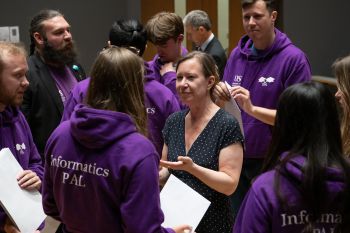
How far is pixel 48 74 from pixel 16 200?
1.26m

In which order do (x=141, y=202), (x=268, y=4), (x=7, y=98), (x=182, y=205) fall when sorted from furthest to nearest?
1. (x=268, y=4)
2. (x=7, y=98)
3. (x=182, y=205)
4. (x=141, y=202)

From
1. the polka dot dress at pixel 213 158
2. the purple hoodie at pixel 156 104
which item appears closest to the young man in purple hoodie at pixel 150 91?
the purple hoodie at pixel 156 104

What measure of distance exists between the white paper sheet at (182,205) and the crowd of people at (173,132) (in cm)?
4

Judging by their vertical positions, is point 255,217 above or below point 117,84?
below

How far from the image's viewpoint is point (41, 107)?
10.6ft

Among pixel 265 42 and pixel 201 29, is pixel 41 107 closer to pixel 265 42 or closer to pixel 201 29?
pixel 265 42

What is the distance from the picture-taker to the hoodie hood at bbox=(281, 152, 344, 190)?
156 centimetres

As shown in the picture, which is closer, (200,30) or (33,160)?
(33,160)

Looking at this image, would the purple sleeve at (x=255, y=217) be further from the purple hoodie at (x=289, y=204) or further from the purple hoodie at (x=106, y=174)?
the purple hoodie at (x=106, y=174)

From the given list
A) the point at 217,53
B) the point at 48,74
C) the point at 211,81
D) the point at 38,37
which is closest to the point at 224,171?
the point at 211,81

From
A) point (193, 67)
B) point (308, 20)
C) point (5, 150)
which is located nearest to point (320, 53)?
point (308, 20)

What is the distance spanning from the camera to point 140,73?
1819 millimetres

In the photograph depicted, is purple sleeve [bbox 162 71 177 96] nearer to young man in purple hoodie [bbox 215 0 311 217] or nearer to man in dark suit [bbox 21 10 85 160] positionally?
young man in purple hoodie [bbox 215 0 311 217]

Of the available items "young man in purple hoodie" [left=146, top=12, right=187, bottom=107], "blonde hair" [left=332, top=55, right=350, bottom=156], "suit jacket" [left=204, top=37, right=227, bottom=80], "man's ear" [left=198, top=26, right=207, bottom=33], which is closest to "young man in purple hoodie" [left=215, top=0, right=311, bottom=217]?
"young man in purple hoodie" [left=146, top=12, right=187, bottom=107]
